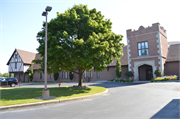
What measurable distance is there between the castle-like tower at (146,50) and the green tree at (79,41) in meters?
11.4

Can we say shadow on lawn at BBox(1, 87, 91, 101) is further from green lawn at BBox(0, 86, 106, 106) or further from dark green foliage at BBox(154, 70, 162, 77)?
dark green foliage at BBox(154, 70, 162, 77)

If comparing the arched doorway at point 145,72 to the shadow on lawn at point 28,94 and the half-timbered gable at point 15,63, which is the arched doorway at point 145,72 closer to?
the shadow on lawn at point 28,94

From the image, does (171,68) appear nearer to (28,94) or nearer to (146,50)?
(146,50)

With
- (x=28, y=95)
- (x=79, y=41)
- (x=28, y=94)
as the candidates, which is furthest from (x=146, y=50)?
(x=28, y=95)

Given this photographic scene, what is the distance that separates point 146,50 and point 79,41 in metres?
16.9

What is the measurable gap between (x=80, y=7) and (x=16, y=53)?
3336 centimetres

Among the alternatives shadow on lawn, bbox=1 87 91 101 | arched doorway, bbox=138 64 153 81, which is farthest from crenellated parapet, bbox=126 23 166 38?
shadow on lawn, bbox=1 87 91 101

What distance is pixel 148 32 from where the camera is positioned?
24766mm

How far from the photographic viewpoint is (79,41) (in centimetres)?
1173

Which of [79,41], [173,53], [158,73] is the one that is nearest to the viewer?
[79,41]

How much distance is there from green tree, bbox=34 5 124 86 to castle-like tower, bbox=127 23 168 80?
11391 millimetres

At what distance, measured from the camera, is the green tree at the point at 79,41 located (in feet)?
39.8

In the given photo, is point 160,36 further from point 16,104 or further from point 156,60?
point 16,104

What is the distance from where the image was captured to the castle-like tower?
77.9 feet
